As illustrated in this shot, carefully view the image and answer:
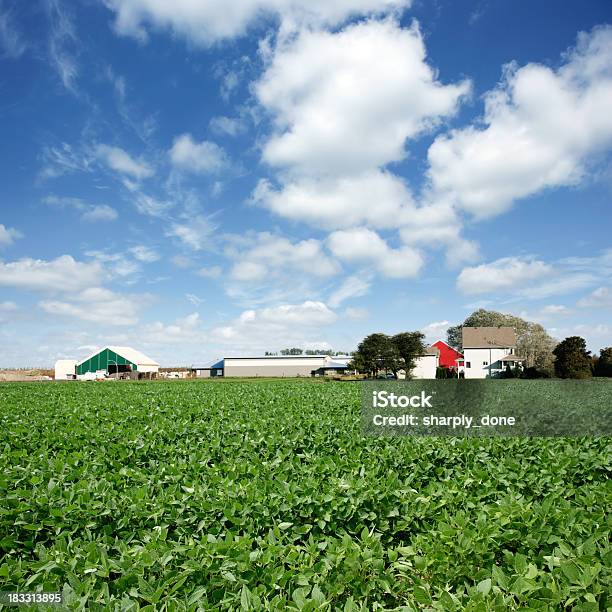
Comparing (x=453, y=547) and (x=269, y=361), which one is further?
(x=269, y=361)

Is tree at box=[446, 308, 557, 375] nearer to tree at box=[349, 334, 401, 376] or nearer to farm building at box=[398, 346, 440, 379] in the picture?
farm building at box=[398, 346, 440, 379]

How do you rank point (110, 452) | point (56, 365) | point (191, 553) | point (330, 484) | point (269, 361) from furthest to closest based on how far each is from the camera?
point (269, 361) < point (56, 365) < point (110, 452) < point (330, 484) < point (191, 553)

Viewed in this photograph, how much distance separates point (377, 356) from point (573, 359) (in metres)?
21.9

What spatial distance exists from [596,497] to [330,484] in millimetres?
2334

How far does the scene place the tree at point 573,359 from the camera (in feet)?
151

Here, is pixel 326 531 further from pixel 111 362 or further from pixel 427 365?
pixel 427 365

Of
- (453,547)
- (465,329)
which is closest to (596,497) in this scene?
(453,547)

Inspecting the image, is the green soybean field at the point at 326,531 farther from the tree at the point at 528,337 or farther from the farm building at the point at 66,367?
the farm building at the point at 66,367

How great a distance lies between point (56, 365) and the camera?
70812 mm

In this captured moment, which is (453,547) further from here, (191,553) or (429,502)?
(191,553)

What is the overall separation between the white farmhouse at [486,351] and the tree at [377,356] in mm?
16642

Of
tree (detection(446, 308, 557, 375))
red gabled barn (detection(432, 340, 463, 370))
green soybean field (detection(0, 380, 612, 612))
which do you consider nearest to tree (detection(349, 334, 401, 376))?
tree (detection(446, 308, 557, 375))

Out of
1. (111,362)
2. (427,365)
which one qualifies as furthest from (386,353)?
(111,362)

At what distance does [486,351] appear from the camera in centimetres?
7275
